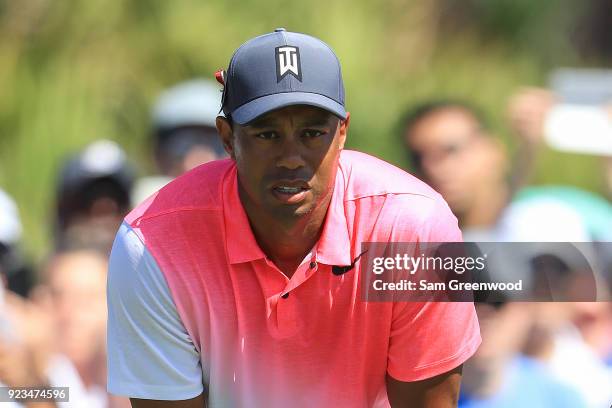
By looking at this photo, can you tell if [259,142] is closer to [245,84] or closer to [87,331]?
[245,84]

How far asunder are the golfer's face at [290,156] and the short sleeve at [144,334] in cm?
30

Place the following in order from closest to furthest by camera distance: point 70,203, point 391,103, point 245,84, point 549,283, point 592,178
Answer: point 245,84 < point 549,283 < point 70,203 < point 592,178 < point 391,103

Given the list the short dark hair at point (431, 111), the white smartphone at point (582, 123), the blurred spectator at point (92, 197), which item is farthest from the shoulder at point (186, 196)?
the white smartphone at point (582, 123)

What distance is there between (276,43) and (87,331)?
1.63 metres

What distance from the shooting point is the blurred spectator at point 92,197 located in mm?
3869

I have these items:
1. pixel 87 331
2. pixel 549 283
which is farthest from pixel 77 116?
pixel 549 283

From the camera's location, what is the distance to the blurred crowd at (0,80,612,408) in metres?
3.27

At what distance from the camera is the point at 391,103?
211 inches

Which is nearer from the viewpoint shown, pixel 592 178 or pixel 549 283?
pixel 549 283

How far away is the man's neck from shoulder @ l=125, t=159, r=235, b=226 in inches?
3.3

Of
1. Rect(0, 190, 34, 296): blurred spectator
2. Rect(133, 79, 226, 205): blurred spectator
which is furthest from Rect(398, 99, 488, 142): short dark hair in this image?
Rect(0, 190, 34, 296): blurred spectator

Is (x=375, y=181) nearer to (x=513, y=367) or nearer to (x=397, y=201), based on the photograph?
(x=397, y=201)

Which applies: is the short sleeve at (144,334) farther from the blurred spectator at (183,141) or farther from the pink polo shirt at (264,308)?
the blurred spectator at (183,141)

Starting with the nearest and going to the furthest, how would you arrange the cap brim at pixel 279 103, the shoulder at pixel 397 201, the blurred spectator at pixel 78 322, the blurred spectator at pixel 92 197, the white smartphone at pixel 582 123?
the cap brim at pixel 279 103
the shoulder at pixel 397 201
the blurred spectator at pixel 78 322
the blurred spectator at pixel 92 197
the white smartphone at pixel 582 123
